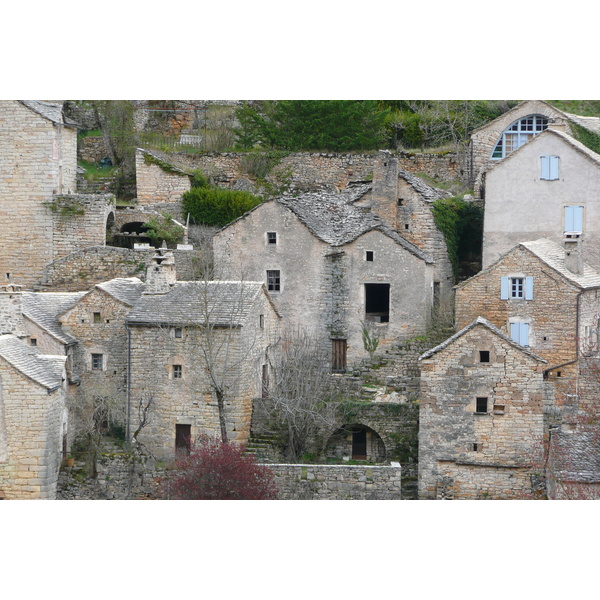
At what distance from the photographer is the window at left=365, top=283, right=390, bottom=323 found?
4243 cm

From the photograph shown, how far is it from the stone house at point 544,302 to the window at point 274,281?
253 inches

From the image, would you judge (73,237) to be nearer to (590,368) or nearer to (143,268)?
(143,268)

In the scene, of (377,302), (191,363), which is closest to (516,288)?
(377,302)

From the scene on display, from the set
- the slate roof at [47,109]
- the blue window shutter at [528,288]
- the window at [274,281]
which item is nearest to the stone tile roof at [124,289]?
the window at [274,281]

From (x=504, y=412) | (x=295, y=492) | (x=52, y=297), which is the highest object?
(x=52, y=297)

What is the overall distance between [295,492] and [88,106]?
86.9 feet

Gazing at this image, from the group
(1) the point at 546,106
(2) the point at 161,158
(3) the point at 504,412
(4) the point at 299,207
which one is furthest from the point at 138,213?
(3) the point at 504,412

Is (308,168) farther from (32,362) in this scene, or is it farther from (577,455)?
(577,455)

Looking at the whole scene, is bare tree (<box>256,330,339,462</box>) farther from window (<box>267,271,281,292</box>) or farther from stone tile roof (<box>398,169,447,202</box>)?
stone tile roof (<box>398,169,447,202</box>)

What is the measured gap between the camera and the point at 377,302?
43.1m

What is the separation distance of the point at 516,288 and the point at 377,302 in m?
6.00

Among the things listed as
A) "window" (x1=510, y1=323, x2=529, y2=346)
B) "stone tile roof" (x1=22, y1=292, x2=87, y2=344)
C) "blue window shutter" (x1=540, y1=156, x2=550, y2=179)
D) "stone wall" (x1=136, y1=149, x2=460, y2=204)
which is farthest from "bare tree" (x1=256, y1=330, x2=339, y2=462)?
"stone wall" (x1=136, y1=149, x2=460, y2=204)

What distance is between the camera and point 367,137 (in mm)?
52469

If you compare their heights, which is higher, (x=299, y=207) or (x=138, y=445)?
(x=299, y=207)
